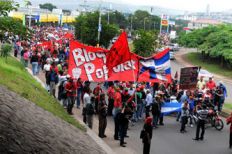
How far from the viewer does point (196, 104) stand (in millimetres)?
19453

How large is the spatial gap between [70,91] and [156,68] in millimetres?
3385

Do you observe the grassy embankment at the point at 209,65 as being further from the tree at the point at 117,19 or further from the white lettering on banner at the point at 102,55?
the tree at the point at 117,19

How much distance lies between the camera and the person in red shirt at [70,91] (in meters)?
17.9

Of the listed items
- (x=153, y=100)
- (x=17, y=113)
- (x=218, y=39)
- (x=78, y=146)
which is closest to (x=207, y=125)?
(x=153, y=100)

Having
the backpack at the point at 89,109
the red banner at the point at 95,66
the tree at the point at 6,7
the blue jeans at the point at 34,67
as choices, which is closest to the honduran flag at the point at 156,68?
the red banner at the point at 95,66

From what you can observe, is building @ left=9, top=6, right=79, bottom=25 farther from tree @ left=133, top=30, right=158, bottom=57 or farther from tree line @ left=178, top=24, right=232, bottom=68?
tree line @ left=178, top=24, right=232, bottom=68

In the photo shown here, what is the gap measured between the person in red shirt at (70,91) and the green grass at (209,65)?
32.5 metres

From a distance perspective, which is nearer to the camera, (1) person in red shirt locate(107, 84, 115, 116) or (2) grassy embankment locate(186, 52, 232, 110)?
(1) person in red shirt locate(107, 84, 115, 116)

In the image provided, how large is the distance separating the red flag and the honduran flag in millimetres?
1184

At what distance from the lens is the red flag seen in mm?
17094

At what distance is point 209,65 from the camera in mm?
57250

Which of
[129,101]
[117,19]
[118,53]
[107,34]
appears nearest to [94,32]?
[107,34]

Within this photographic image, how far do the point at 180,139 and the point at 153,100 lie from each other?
84.7 inches

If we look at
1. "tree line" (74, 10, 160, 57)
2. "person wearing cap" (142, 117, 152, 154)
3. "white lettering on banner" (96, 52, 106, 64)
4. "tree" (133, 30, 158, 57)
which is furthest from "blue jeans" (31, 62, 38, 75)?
"person wearing cap" (142, 117, 152, 154)
